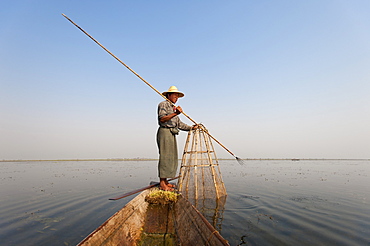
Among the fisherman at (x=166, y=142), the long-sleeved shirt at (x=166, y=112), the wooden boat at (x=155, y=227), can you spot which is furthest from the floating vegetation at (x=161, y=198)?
the long-sleeved shirt at (x=166, y=112)

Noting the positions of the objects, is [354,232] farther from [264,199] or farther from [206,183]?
[206,183]

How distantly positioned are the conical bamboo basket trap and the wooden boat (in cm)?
228

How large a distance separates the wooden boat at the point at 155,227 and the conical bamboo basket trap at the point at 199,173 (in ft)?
7.47

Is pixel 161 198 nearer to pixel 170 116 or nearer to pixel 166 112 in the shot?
pixel 170 116

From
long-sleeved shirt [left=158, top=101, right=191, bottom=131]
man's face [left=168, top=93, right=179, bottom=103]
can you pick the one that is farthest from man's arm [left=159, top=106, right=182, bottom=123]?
man's face [left=168, top=93, right=179, bottom=103]

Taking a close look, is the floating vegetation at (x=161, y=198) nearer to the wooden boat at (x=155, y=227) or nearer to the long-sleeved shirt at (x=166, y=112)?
the wooden boat at (x=155, y=227)

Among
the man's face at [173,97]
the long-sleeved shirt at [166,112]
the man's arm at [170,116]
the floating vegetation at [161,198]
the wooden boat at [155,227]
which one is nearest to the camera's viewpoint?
the wooden boat at [155,227]

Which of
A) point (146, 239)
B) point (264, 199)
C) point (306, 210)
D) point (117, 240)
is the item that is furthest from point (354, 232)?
point (117, 240)

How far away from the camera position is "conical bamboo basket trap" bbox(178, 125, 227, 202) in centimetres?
659

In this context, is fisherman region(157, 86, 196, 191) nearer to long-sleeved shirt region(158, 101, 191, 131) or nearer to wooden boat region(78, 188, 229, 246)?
long-sleeved shirt region(158, 101, 191, 131)

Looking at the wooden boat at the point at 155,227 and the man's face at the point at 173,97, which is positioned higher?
the man's face at the point at 173,97

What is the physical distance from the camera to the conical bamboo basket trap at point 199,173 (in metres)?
6.59

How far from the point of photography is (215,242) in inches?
81.7

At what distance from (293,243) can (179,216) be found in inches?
95.1
